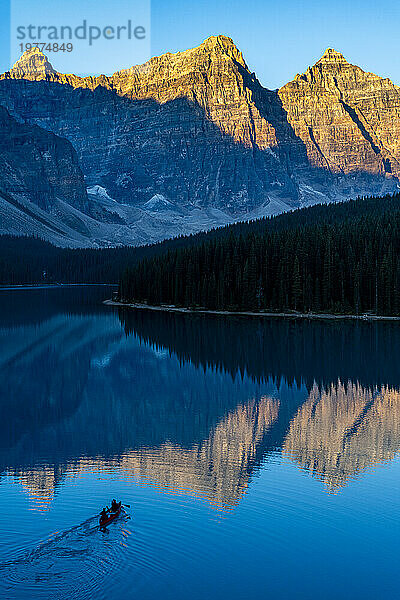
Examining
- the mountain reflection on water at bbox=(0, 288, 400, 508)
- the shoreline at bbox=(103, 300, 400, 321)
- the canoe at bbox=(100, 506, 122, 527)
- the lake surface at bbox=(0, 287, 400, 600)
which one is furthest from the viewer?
the shoreline at bbox=(103, 300, 400, 321)

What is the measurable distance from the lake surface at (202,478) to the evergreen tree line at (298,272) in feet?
207

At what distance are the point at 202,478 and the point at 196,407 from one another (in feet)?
58.9

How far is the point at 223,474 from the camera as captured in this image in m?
33.9

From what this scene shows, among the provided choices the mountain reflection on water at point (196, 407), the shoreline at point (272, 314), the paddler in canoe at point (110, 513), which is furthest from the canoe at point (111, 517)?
the shoreline at point (272, 314)

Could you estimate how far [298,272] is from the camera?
460 feet

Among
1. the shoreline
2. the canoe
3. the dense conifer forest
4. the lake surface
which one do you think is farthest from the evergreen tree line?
the canoe

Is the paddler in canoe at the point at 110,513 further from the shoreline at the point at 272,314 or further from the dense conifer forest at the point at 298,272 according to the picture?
the dense conifer forest at the point at 298,272

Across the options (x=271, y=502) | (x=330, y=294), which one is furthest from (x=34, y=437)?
(x=330, y=294)

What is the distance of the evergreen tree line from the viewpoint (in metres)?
137

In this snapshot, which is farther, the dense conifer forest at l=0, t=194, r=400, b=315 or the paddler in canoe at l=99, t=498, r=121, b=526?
the dense conifer forest at l=0, t=194, r=400, b=315

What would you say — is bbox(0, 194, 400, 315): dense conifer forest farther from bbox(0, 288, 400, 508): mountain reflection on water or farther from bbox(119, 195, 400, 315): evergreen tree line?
bbox(0, 288, 400, 508): mountain reflection on water

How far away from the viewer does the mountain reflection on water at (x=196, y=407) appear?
3566 cm

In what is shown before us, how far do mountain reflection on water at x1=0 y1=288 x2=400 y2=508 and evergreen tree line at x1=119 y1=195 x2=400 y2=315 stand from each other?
37729 mm

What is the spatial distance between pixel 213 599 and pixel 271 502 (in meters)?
8.95
